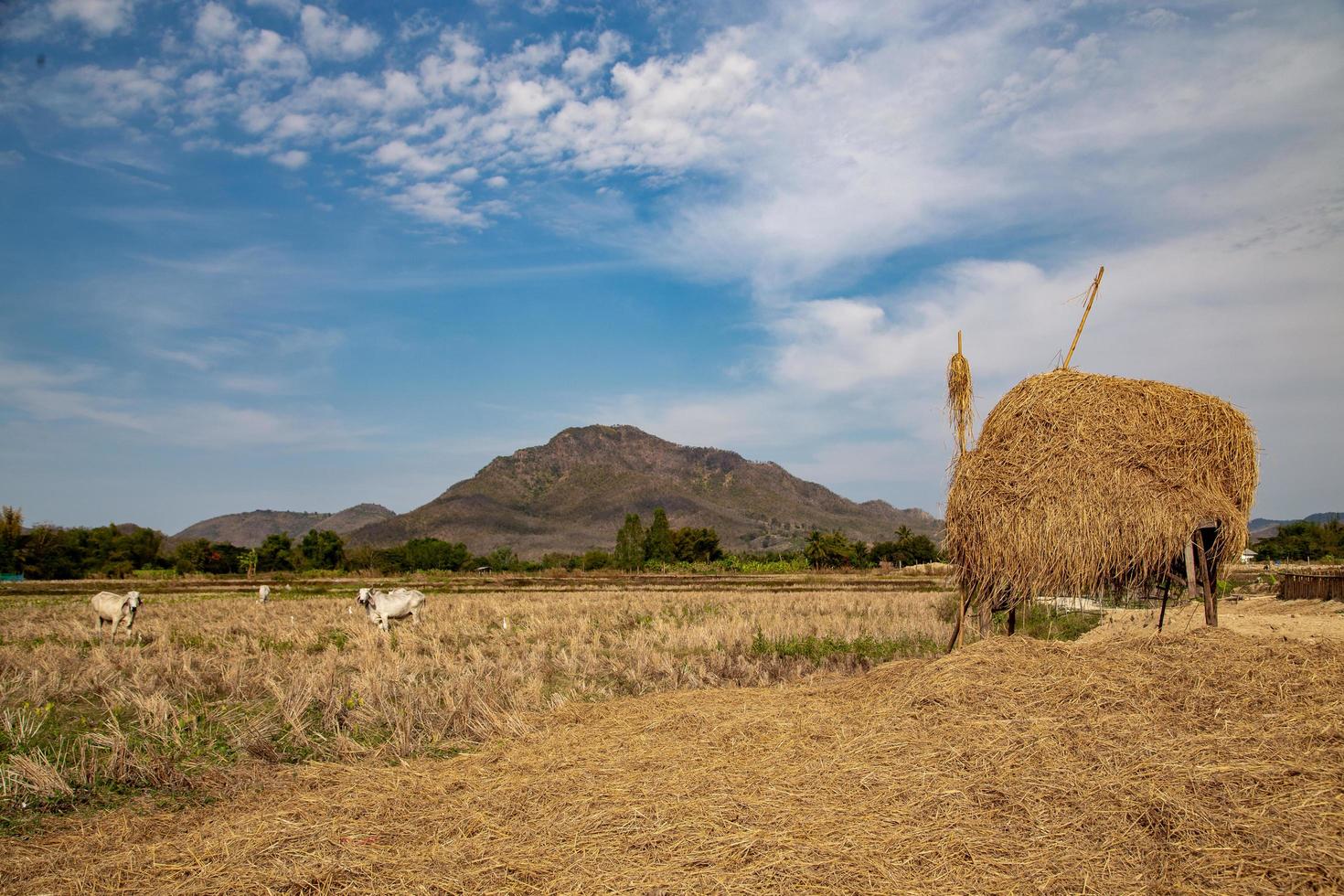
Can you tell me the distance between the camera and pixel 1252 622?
16172 mm

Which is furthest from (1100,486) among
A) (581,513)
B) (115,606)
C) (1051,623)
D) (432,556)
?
(581,513)

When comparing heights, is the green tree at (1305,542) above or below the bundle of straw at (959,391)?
below

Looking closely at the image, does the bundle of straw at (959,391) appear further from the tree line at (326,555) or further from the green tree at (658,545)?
the green tree at (658,545)

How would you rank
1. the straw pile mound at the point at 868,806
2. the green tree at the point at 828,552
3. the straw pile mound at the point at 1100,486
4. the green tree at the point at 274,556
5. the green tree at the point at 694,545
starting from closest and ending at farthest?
the straw pile mound at the point at 868,806 < the straw pile mound at the point at 1100,486 < the green tree at the point at 274,556 < the green tree at the point at 828,552 < the green tree at the point at 694,545

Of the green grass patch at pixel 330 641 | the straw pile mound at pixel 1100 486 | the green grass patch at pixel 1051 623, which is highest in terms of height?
the straw pile mound at pixel 1100 486

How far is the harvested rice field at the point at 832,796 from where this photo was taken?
429 cm

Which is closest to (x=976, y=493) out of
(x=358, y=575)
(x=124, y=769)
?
(x=124, y=769)

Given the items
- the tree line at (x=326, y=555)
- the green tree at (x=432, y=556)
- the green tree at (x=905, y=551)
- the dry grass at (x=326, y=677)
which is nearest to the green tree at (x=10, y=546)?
the tree line at (x=326, y=555)

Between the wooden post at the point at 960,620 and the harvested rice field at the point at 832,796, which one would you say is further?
the wooden post at the point at 960,620

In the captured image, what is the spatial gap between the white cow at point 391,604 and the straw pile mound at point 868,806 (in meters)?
12.2

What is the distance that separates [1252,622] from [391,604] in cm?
A: 1929

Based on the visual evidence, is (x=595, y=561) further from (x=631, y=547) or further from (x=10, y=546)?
(x=10, y=546)

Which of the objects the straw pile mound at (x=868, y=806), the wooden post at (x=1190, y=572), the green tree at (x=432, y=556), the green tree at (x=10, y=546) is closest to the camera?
the straw pile mound at (x=868, y=806)

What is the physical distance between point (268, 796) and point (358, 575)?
4944 centimetres
